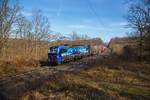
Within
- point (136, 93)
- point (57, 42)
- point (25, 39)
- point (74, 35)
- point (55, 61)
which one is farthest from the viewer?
point (74, 35)

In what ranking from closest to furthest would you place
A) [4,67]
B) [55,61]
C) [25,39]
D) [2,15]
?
[4,67] < [2,15] < [55,61] < [25,39]

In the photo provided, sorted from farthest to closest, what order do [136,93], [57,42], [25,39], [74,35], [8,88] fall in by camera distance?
[74,35], [57,42], [25,39], [8,88], [136,93]

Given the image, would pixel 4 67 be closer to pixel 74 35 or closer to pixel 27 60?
pixel 27 60

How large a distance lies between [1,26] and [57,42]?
19.4m

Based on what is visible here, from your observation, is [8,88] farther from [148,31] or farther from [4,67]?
[148,31]

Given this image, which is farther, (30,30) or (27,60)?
(30,30)

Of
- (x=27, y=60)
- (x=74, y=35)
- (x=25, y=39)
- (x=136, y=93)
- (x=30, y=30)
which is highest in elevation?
(x=74, y=35)

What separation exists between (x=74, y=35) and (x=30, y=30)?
43.3 meters

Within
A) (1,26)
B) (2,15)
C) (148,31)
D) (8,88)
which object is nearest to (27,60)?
(1,26)

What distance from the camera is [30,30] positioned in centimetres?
2197

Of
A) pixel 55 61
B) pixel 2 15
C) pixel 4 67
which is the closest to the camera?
pixel 4 67

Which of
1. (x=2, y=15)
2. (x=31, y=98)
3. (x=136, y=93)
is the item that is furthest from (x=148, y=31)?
(x=2, y=15)

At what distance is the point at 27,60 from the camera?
14570 millimetres

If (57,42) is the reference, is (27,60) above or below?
below
